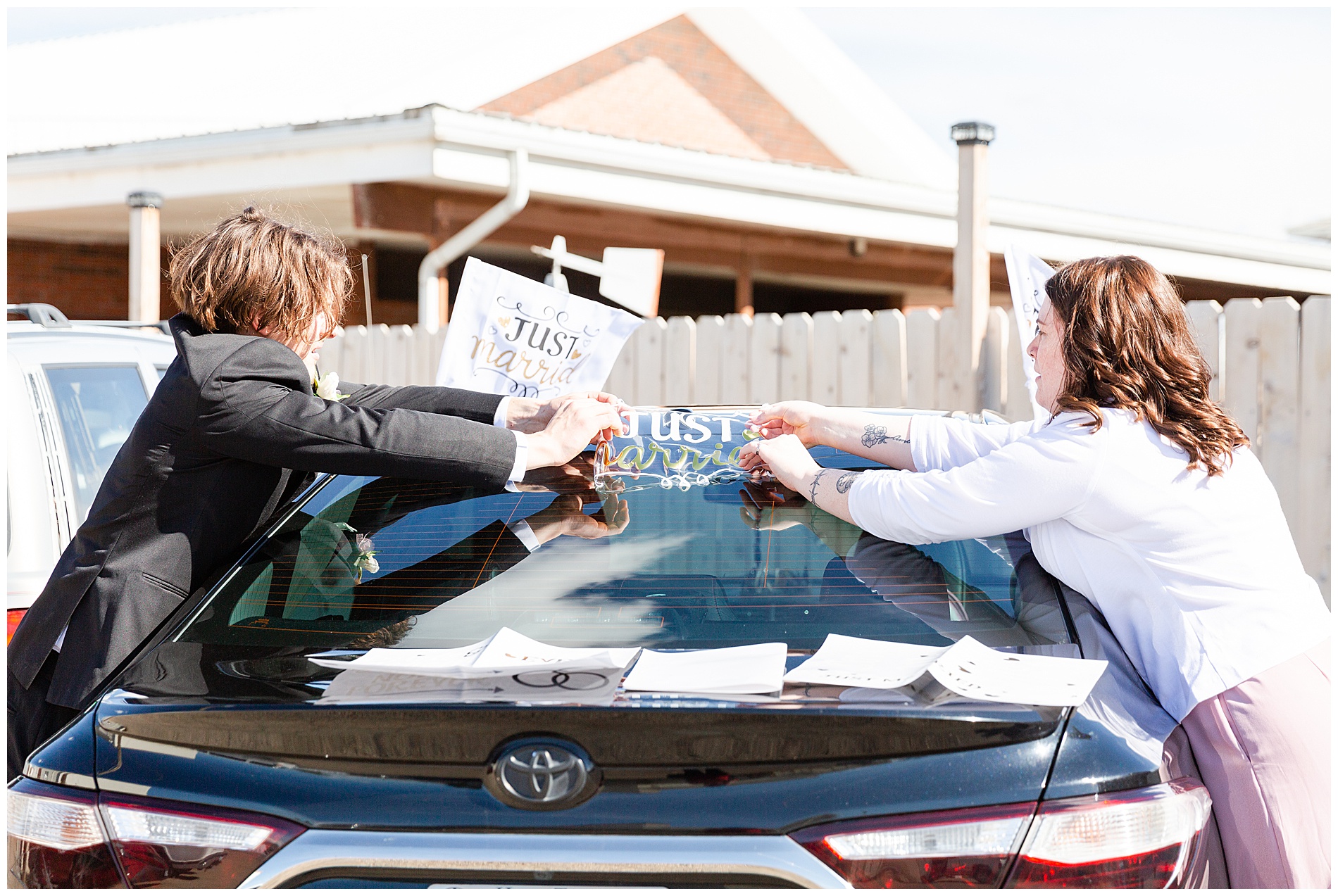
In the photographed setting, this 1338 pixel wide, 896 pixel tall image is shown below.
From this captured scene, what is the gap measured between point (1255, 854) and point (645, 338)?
6088 millimetres

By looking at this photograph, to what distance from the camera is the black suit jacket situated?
2.34 meters

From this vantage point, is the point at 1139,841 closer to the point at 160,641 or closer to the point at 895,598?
the point at 895,598

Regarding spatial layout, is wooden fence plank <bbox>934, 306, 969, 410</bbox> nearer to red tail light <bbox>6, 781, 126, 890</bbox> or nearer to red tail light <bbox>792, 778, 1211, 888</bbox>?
red tail light <bbox>792, 778, 1211, 888</bbox>

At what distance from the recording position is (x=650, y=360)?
7762 millimetres

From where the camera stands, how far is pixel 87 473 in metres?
3.81

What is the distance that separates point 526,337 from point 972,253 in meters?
3.31

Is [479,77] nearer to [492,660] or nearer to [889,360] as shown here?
[889,360]

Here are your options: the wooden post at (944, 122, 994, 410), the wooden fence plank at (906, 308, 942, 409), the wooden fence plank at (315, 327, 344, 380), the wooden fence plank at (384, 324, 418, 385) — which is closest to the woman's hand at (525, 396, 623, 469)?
the wooden post at (944, 122, 994, 410)

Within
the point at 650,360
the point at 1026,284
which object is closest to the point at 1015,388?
the point at 650,360

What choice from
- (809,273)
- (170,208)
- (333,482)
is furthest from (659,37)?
(333,482)

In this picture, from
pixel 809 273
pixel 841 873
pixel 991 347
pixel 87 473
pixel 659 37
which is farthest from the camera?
pixel 659 37

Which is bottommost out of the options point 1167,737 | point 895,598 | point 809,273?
point 1167,737

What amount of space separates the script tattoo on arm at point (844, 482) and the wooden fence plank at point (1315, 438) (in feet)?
12.3

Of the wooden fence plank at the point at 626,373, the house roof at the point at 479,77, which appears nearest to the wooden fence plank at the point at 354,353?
the wooden fence plank at the point at 626,373
